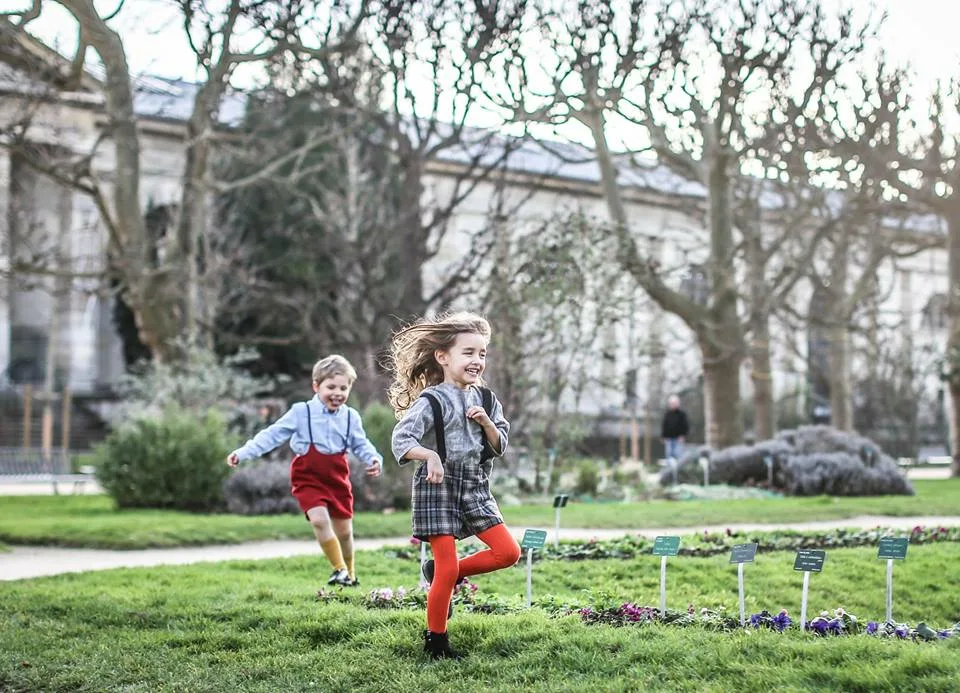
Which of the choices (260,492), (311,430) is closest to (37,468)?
(260,492)

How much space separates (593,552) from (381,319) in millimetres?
11823

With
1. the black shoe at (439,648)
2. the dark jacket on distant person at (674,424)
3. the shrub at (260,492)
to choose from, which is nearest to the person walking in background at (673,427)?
the dark jacket on distant person at (674,424)

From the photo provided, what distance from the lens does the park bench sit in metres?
22.6

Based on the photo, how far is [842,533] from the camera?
11.9 metres

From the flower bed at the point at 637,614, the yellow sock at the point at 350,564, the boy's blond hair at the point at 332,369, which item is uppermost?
the boy's blond hair at the point at 332,369

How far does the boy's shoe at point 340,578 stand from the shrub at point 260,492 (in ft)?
27.0

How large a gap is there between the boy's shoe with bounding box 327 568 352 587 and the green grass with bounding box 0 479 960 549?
15.4ft

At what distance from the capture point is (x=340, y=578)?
8.38m

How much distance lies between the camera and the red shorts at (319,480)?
8.51m

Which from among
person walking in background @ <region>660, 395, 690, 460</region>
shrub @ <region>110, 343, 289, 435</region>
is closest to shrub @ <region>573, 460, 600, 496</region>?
person walking in background @ <region>660, 395, 690, 460</region>

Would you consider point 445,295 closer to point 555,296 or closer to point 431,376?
point 555,296

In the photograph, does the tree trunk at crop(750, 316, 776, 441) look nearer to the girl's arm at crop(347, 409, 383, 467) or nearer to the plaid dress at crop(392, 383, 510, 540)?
the girl's arm at crop(347, 409, 383, 467)

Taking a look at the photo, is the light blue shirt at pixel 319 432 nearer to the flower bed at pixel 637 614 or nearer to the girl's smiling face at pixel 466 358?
the flower bed at pixel 637 614

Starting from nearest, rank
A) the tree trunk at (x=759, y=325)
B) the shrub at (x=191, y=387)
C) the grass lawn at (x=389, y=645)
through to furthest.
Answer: the grass lawn at (x=389, y=645) < the shrub at (x=191, y=387) < the tree trunk at (x=759, y=325)
